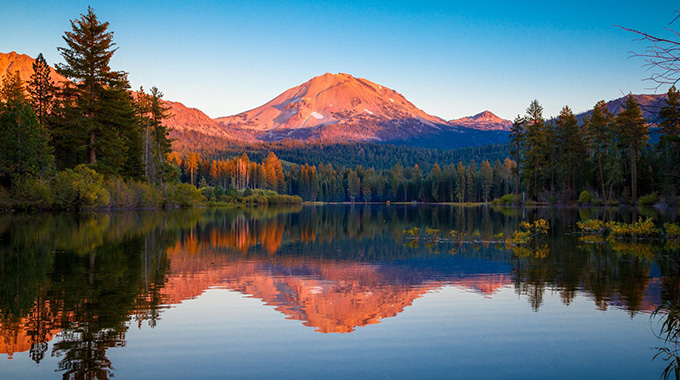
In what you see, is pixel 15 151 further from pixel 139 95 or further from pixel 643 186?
pixel 643 186

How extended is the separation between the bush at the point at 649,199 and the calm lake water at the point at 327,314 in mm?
48921

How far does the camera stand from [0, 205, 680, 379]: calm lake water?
654 centimetres

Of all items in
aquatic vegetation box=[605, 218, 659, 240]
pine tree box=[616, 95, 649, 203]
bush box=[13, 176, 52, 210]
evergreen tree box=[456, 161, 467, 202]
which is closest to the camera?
aquatic vegetation box=[605, 218, 659, 240]

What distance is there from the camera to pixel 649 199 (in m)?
59.5

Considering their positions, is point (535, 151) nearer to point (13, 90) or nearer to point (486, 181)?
point (486, 181)

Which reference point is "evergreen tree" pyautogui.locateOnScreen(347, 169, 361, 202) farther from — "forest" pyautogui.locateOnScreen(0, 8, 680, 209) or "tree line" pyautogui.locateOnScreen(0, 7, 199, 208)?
"tree line" pyautogui.locateOnScreen(0, 7, 199, 208)

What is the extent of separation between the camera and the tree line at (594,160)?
60.6m

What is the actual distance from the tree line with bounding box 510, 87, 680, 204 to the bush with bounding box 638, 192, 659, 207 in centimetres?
16

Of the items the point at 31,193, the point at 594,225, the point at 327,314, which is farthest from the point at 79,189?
the point at 327,314

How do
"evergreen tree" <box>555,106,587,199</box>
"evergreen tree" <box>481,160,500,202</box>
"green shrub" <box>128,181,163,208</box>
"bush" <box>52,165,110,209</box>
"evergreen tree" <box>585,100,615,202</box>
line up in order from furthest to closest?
"evergreen tree" <box>481,160,500,202</box> < "evergreen tree" <box>555,106,587,199</box> < "evergreen tree" <box>585,100,615,202</box> < "green shrub" <box>128,181,163,208</box> < "bush" <box>52,165,110,209</box>

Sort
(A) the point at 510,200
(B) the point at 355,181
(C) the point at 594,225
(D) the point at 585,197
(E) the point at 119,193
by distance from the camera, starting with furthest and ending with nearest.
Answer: (B) the point at 355,181, (A) the point at 510,200, (D) the point at 585,197, (E) the point at 119,193, (C) the point at 594,225

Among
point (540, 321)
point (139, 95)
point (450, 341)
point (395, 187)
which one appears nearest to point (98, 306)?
point (450, 341)

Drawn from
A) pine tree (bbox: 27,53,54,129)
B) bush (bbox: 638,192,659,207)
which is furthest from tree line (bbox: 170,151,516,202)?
bush (bbox: 638,192,659,207)

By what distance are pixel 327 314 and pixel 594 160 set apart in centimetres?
6846
